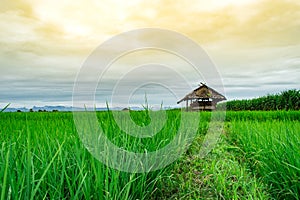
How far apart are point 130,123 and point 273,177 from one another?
1.45m

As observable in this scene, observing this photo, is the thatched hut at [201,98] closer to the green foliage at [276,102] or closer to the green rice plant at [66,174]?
the green foliage at [276,102]

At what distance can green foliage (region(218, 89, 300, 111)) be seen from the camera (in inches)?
631

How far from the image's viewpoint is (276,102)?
687 inches

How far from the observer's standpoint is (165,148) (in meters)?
2.82

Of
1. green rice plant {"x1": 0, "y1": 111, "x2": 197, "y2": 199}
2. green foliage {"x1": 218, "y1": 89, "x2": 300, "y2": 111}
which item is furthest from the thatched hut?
green rice plant {"x1": 0, "y1": 111, "x2": 197, "y2": 199}

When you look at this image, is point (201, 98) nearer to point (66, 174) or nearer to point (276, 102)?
point (276, 102)

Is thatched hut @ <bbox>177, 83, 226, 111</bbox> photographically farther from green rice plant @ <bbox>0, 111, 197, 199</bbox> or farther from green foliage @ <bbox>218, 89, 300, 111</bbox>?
green rice plant @ <bbox>0, 111, 197, 199</bbox>

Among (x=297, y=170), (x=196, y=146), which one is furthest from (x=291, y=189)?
(x=196, y=146)

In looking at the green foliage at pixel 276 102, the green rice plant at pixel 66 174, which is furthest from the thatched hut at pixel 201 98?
the green rice plant at pixel 66 174

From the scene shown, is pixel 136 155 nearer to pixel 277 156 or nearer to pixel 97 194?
pixel 97 194

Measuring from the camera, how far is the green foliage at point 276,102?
16.0 meters

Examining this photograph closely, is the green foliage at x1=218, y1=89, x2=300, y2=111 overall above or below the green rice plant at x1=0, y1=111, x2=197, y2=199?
above

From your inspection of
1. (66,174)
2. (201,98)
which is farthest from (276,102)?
(66,174)

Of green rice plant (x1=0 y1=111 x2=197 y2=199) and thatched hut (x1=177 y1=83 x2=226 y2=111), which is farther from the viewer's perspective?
thatched hut (x1=177 y1=83 x2=226 y2=111)
